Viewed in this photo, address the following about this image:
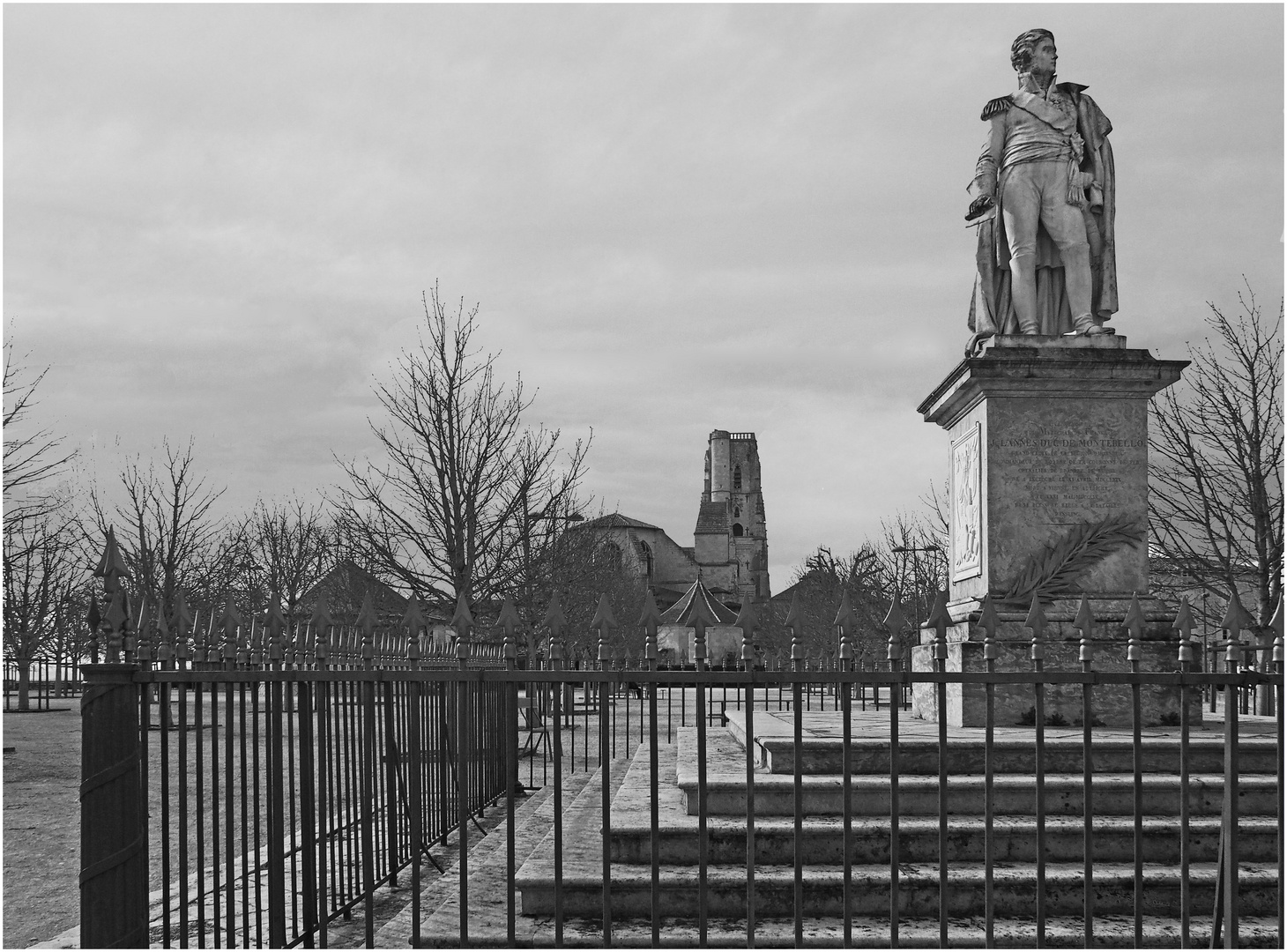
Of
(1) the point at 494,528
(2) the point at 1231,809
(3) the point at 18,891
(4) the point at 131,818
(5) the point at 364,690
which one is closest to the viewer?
(2) the point at 1231,809

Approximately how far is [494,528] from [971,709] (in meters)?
9.93

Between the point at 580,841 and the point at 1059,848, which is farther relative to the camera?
the point at 580,841

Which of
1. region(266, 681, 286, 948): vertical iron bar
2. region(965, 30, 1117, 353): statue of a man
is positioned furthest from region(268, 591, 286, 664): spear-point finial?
region(965, 30, 1117, 353): statue of a man

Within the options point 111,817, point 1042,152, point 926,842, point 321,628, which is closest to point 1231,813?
point 926,842

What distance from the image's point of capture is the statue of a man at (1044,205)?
8.93 meters

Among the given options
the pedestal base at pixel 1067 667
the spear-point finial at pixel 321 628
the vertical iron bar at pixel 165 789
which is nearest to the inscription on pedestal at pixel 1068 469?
the pedestal base at pixel 1067 667

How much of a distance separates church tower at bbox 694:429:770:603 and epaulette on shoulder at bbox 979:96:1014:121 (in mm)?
93775

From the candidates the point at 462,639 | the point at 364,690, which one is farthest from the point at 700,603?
the point at 364,690

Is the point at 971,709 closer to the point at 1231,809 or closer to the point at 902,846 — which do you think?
the point at 902,846

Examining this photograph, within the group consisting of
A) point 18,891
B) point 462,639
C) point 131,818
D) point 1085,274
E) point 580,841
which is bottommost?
point 18,891

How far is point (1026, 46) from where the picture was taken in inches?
356

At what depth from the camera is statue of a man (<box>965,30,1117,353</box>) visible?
893 centimetres

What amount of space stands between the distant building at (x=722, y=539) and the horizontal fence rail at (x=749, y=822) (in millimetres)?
87154

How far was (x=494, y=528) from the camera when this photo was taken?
16.5 metres
